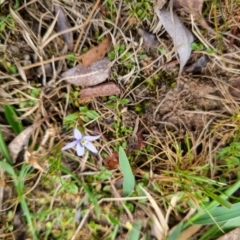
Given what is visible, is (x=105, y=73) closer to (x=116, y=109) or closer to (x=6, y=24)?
(x=116, y=109)

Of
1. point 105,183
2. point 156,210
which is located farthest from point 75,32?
point 156,210

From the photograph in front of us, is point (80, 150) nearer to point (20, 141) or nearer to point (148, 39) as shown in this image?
point (20, 141)

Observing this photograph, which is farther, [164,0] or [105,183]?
[105,183]

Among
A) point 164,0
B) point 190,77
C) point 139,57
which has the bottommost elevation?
point 190,77

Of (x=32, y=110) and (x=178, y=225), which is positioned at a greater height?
(x=32, y=110)

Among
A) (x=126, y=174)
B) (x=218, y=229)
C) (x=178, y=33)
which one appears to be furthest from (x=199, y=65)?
(x=218, y=229)

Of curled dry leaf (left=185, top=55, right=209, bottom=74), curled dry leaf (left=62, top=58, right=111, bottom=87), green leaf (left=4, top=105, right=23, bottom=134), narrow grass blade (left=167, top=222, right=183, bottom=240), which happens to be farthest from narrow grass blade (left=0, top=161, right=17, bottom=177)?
curled dry leaf (left=185, top=55, right=209, bottom=74)

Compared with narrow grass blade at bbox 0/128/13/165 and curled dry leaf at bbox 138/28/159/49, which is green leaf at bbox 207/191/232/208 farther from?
narrow grass blade at bbox 0/128/13/165
